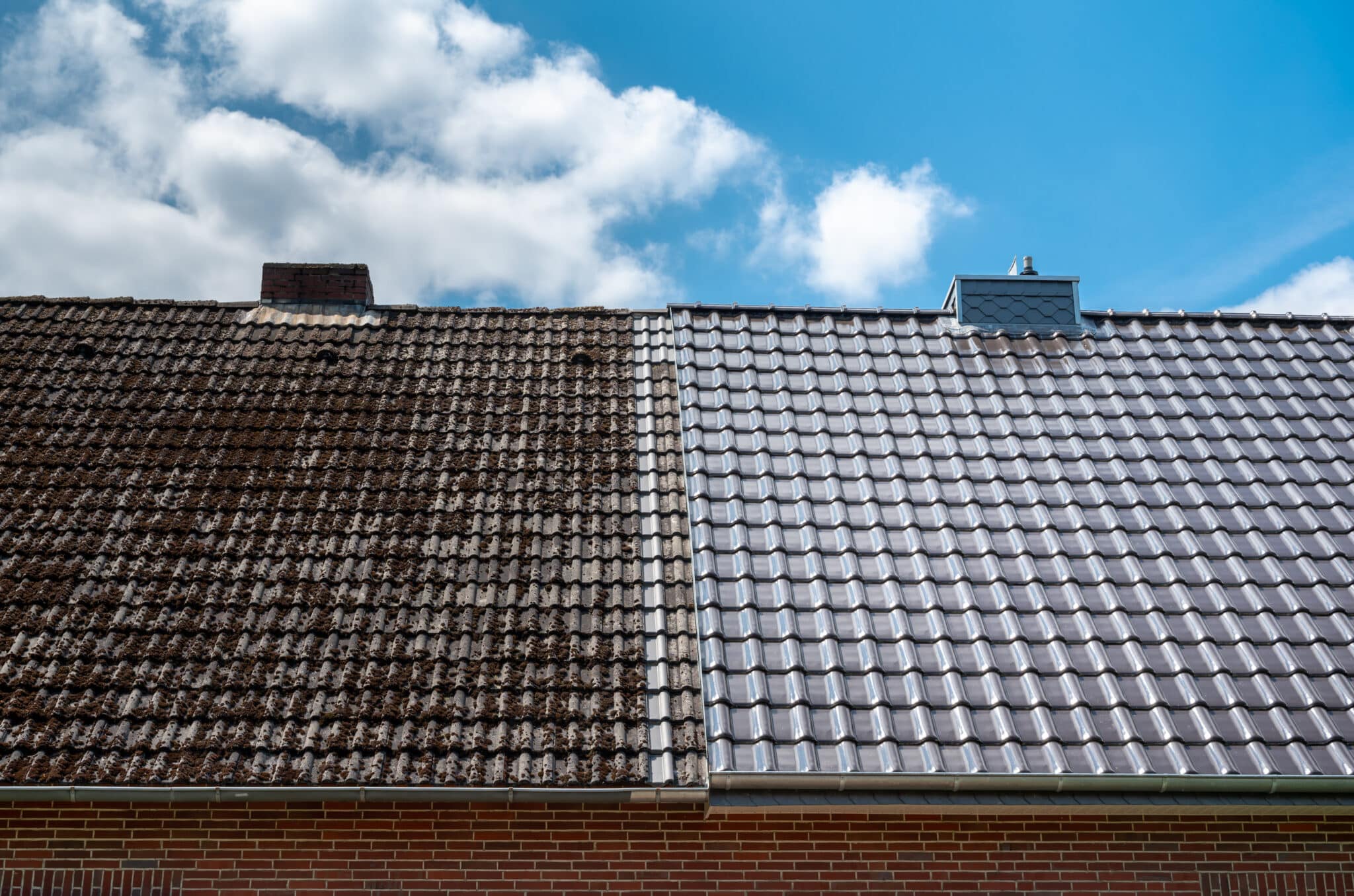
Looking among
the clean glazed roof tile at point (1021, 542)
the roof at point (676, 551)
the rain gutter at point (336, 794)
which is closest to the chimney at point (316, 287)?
the roof at point (676, 551)

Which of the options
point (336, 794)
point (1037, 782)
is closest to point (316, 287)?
point (336, 794)

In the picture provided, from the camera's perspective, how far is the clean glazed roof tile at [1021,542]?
568cm

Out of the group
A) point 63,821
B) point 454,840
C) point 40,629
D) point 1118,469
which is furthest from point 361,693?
point 1118,469

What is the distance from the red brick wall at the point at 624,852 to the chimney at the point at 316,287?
18.1 feet

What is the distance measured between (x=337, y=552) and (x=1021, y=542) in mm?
4596

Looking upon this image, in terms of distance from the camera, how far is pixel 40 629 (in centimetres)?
608

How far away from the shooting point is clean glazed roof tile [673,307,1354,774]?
18.6 feet

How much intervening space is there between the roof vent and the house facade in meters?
0.09

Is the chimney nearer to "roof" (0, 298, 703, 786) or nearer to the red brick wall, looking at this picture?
"roof" (0, 298, 703, 786)

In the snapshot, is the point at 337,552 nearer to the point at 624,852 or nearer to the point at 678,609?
the point at 678,609

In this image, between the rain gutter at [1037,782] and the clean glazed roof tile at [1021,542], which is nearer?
the rain gutter at [1037,782]

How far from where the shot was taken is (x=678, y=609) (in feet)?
21.0

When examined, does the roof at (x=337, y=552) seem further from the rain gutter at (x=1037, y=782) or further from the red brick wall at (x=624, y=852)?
the rain gutter at (x=1037, y=782)

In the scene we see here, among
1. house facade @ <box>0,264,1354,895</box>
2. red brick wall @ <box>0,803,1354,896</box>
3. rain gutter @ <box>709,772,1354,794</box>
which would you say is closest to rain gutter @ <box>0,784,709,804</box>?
house facade @ <box>0,264,1354,895</box>
